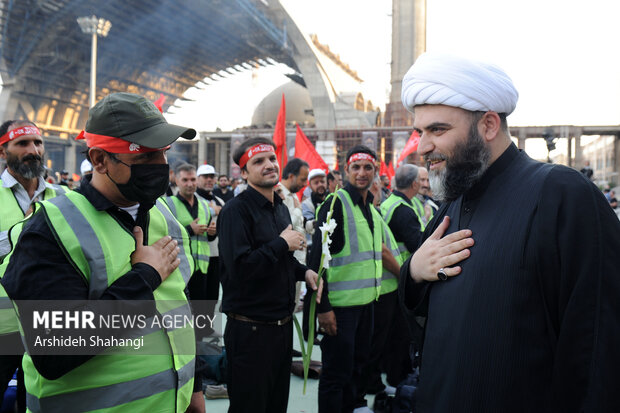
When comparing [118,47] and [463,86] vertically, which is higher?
[118,47]

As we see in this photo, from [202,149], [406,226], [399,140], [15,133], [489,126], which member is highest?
[399,140]

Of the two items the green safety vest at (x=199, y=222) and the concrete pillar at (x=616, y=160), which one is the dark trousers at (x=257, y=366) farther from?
the concrete pillar at (x=616, y=160)

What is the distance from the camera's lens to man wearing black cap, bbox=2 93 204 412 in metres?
1.67

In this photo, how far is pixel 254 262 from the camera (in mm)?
3076

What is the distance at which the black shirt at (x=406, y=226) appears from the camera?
5.00 metres

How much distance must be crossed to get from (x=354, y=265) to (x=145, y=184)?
2394 millimetres

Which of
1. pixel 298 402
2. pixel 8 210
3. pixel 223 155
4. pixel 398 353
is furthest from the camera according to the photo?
pixel 223 155

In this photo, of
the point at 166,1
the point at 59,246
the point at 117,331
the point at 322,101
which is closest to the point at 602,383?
the point at 117,331

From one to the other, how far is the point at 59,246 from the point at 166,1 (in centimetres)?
3742

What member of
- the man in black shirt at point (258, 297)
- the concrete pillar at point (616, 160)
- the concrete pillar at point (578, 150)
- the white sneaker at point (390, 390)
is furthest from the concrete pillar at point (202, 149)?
the man in black shirt at point (258, 297)

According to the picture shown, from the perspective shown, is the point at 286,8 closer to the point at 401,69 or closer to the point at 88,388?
the point at 401,69

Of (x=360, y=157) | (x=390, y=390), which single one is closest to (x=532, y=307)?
(x=360, y=157)

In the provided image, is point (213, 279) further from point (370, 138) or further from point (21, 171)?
point (370, 138)

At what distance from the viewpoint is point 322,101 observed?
135 ft
